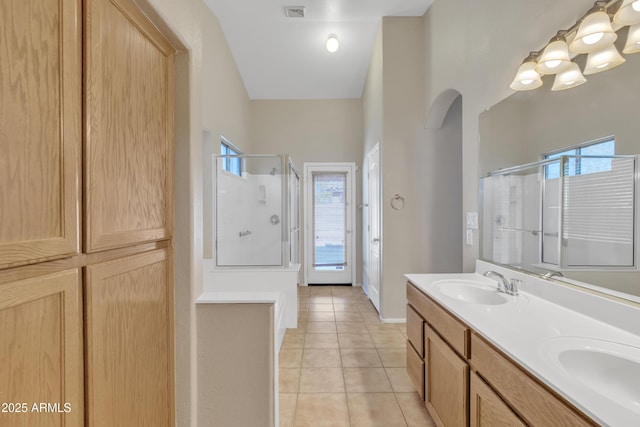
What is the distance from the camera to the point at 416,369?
6.12 ft

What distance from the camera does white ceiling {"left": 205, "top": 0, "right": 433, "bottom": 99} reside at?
3.12 metres

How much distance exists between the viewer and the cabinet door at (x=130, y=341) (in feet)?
2.70

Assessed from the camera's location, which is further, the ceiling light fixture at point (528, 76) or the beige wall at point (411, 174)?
the beige wall at point (411, 174)

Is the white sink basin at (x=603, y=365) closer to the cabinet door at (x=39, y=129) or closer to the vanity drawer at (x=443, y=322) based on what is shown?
the vanity drawer at (x=443, y=322)

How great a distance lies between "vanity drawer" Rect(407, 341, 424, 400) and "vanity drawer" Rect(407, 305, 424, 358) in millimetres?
46

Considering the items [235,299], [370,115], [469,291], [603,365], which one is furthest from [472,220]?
[370,115]

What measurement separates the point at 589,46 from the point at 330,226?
3.99 m

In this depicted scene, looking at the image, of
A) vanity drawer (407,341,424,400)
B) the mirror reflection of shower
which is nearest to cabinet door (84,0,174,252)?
vanity drawer (407,341,424,400)

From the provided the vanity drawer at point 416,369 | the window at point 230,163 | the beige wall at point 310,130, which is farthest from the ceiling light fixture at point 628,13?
the beige wall at point 310,130

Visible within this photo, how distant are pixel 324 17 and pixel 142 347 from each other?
361 centimetres

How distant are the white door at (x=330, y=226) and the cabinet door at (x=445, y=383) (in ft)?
10.7

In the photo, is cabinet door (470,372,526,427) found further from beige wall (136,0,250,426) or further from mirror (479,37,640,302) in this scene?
beige wall (136,0,250,426)

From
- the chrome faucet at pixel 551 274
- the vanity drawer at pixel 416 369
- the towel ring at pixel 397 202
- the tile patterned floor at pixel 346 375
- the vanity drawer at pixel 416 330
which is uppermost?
the towel ring at pixel 397 202

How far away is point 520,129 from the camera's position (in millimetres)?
1685
